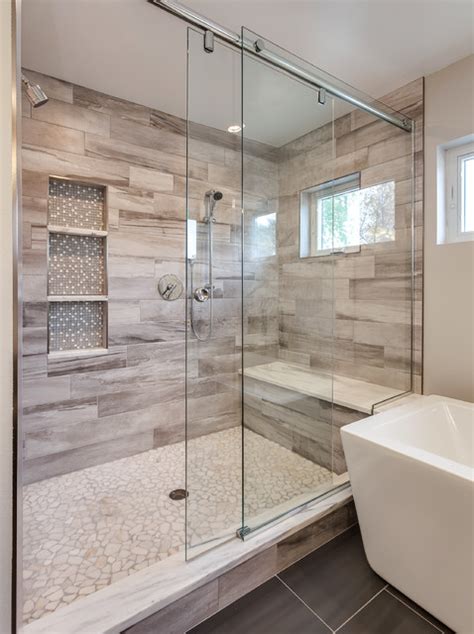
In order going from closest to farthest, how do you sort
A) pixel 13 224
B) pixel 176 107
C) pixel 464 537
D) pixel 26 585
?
→ pixel 13 224, pixel 464 537, pixel 26 585, pixel 176 107

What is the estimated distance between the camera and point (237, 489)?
1898 mm

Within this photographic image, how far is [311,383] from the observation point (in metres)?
2.20

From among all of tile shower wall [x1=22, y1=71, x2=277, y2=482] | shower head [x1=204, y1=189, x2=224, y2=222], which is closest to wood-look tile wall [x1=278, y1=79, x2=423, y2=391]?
tile shower wall [x1=22, y1=71, x2=277, y2=482]

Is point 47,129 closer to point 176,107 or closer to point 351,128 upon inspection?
point 176,107

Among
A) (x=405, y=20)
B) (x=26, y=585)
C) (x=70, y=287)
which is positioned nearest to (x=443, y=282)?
(x=405, y=20)

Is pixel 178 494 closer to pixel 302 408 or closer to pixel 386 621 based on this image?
pixel 302 408

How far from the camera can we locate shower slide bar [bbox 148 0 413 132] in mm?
1563

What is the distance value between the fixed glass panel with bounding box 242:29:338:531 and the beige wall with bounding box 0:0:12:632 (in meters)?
1.09

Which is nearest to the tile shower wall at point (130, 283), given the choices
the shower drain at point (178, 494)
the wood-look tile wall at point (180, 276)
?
the wood-look tile wall at point (180, 276)

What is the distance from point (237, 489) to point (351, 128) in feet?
8.58

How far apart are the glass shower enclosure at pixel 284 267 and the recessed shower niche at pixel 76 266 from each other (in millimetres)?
619

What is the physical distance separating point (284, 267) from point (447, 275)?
1.00 meters

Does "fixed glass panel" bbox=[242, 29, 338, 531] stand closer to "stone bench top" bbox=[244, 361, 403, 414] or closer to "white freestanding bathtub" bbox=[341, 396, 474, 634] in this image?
"stone bench top" bbox=[244, 361, 403, 414]

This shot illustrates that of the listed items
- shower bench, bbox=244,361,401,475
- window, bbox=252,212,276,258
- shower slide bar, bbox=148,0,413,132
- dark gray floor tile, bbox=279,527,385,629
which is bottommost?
dark gray floor tile, bbox=279,527,385,629
